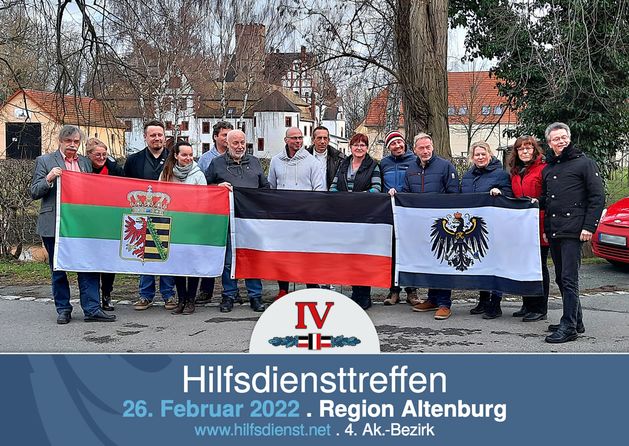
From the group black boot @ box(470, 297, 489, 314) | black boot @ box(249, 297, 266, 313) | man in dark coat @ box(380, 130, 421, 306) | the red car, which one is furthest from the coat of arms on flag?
the red car

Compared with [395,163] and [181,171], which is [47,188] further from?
[395,163]

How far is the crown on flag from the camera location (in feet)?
27.2

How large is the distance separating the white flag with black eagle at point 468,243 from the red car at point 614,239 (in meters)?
3.83

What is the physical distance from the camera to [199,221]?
848 cm

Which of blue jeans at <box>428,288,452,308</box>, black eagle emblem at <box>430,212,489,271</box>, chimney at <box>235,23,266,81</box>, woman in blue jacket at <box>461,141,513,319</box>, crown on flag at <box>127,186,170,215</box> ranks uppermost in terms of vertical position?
chimney at <box>235,23,266,81</box>

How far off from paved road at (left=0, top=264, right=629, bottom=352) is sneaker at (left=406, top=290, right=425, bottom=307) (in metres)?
0.15

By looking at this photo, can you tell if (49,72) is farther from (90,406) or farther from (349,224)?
(90,406)

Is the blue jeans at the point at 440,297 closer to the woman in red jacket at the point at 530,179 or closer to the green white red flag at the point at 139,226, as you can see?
the woman in red jacket at the point at 530,179

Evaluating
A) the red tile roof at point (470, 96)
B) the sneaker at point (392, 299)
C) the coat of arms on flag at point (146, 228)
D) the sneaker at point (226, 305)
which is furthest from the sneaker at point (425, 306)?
the red tile roof at point (470, 96)

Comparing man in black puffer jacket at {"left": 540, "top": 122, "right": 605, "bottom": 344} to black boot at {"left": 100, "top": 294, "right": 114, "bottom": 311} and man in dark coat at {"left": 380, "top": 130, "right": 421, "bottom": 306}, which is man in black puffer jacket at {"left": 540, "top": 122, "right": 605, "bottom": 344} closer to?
man in dark coat at {"left": 380, "top": 130, "right": 421, "bottom": 306}

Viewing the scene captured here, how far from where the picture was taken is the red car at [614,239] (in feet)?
37.0

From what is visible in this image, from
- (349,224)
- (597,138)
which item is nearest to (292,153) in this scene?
(349,224)

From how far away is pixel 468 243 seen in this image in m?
8.23

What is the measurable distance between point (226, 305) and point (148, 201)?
141 cm
